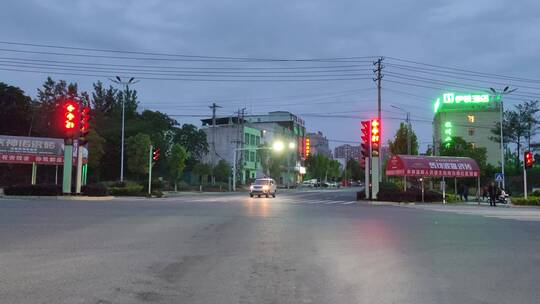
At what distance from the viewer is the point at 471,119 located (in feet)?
341

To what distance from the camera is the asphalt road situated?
7742 millimetres

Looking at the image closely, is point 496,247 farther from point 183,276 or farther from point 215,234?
point 183,276

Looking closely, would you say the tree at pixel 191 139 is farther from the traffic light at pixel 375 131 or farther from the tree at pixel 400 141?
the traffic light at pixel 375 131

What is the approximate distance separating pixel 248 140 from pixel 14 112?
48861mm

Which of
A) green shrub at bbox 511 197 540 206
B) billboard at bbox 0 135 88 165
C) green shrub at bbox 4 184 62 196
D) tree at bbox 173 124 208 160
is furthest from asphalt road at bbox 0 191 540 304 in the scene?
tree at bbox 173 124 208 160

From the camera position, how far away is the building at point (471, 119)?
103 metres

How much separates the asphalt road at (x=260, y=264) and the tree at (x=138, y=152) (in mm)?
47785

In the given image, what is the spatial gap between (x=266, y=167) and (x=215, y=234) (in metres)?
88.3

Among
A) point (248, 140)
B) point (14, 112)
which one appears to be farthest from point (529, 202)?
point (248, 140)

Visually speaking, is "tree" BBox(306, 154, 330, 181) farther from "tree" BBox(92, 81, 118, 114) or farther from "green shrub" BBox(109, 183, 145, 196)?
"green shrub" BBox(109, 183, 145, 196)

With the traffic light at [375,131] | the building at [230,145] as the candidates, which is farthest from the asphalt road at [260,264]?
the building at [230,145]

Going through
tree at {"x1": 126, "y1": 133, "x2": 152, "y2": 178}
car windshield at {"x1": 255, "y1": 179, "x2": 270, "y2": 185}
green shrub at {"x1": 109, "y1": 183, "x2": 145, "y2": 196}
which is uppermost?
tree at {"x1": 126, "y1": 133, "x2": 152, "y2": 178}

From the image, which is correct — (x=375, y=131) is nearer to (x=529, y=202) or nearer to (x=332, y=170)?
(x=529, y=202)

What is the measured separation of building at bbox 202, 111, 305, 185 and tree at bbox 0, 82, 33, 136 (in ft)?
110
